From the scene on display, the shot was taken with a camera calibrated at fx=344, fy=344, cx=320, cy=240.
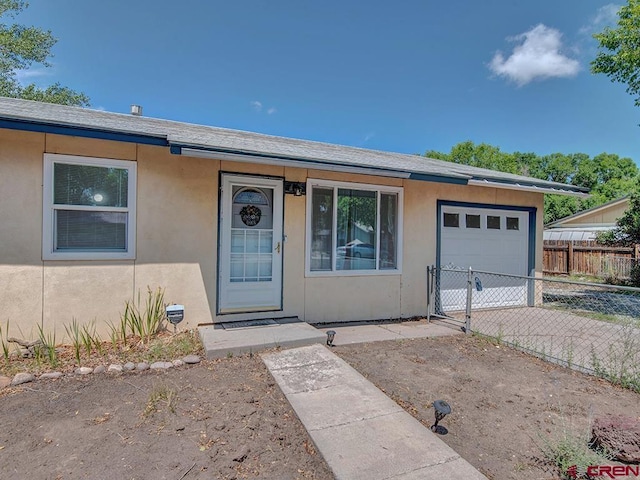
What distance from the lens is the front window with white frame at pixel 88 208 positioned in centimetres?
453

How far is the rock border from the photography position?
3657mm

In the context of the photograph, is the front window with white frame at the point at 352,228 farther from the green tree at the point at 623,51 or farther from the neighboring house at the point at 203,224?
the green tree at the point at 623,51

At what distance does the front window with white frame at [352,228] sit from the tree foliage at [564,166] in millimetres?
28781

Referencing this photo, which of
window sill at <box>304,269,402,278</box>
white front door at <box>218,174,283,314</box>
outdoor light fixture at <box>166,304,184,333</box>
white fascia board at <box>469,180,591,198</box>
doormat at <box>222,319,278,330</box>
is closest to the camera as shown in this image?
outdoor light fixture at <box>166,304,184,333</box>

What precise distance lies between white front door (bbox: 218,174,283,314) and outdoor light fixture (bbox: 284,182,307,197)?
0.11 meters

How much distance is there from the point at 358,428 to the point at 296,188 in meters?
3.97

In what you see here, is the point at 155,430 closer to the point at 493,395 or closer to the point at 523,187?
the point at 493,395

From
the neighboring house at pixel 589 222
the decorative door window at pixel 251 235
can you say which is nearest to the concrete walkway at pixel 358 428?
the decorative door window at pixel 251 235

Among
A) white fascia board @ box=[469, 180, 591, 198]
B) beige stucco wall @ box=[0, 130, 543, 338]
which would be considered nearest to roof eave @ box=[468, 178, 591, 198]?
white fascia board @ box=[469, 180, 591, 198]

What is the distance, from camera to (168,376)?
12.8ft

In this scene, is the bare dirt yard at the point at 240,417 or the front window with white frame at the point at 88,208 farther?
the front window with white frame at the point at 88,208

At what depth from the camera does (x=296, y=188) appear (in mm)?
5898

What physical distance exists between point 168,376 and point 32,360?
72.0 inches

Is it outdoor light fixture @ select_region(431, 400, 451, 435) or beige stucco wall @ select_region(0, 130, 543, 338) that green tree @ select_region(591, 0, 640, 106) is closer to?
beige stucco wall @ select_region(0, 130, 543, 338)
